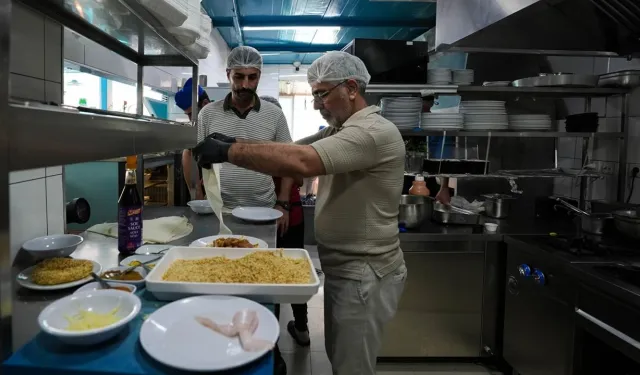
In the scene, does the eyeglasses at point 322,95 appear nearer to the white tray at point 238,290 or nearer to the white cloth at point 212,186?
the white cloth at point 212,186

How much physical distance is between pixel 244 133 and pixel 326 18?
11.6 feet

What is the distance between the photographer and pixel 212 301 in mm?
1006

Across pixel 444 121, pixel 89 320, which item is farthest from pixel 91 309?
pixel 444 121

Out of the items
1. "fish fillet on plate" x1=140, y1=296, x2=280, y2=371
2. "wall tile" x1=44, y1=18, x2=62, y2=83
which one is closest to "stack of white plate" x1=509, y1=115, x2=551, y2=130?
"fish fillet on plate" x1=140, y1=296, x2=280, y2=371

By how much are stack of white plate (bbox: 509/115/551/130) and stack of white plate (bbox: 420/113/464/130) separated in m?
0.39

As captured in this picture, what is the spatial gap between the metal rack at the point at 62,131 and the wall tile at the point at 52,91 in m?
0.23

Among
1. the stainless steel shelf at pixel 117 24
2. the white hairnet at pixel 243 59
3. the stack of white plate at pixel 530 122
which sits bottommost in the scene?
the stack of white plate at pixel 530 122

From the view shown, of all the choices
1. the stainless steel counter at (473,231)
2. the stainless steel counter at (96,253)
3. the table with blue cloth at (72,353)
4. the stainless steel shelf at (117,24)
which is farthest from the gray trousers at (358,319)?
the stainless steel shelf at (117,24)

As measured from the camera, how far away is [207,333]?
34.5 inches

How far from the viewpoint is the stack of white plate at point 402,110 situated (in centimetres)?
282

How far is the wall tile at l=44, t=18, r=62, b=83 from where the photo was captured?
1.52 metres

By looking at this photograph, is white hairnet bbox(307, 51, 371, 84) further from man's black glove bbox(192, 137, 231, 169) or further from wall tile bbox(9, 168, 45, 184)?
wall tile bbox(9, 168, 45, 184)

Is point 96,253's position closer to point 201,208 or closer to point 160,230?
point 160,230

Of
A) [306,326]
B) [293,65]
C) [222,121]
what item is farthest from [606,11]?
[293,65]
